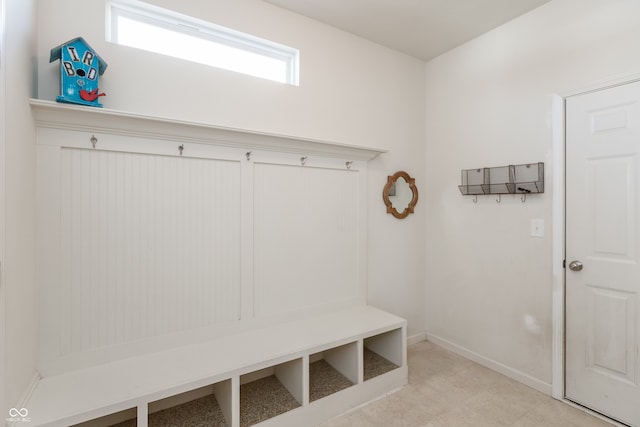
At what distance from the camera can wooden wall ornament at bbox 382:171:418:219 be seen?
8.81 ft

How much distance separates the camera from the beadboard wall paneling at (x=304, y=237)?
6.88 feet

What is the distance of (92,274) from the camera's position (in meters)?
1.60

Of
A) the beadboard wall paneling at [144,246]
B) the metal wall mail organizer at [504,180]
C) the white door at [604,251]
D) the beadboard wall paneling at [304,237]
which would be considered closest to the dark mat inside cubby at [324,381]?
the beadboard wall paneling at [304,237]

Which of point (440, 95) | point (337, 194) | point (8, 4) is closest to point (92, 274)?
point (8, 4)

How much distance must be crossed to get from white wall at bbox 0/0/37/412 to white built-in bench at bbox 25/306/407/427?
0.66ft

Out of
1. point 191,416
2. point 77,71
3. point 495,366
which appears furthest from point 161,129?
point 495,366

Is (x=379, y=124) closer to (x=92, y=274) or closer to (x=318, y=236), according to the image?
(x=318, y=236)

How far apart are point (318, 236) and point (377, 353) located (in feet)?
3.30

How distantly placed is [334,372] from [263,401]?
537mm

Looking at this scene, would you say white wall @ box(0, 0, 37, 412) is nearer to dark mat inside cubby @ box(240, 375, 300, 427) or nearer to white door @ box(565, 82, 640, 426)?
dark mat inside cubby @ box(240, 375, 300, 427)

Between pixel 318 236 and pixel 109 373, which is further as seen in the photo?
pixel 318 236

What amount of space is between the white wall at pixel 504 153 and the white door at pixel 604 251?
5.2 inches

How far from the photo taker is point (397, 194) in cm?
278

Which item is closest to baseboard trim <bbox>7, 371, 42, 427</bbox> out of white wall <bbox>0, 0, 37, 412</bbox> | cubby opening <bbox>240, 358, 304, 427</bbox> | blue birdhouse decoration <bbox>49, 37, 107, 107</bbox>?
white wall <bbox>0, 0, 37, 412</bbox>
